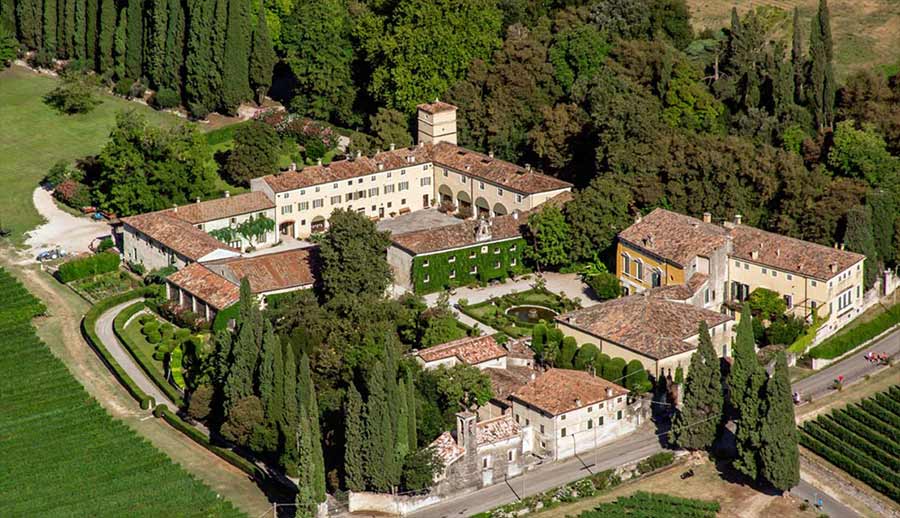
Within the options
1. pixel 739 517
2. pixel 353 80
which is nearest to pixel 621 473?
pixel 739 517

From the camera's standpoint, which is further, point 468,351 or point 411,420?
point 468,351

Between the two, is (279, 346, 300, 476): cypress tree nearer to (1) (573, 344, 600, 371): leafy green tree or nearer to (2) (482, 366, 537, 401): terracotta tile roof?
(2) (482, 366, 537, 401): terracotta tile roof

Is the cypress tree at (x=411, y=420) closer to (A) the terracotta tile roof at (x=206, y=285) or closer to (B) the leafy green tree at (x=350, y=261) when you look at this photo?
(B) the leafy green tree at (x=350, y=261)

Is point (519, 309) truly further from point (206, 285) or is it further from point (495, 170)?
point (206, 285)

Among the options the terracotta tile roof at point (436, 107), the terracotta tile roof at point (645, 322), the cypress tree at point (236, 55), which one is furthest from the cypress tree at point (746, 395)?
the cypress tree at point (236, 55)

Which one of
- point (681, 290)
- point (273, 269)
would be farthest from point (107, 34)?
point (681, 290)

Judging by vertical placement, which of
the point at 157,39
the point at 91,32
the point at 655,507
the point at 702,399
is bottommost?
the point at 655,507

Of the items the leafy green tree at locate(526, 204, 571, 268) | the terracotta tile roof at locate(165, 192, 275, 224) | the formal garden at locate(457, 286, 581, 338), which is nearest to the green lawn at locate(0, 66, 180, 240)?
the terracotta tile roof at locate(165, 192, 275, 224)
